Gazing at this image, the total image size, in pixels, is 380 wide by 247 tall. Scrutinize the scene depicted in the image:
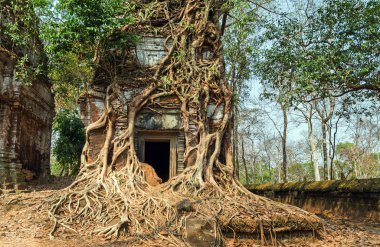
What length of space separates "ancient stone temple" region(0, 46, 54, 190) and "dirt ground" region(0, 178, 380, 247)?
1.67 m

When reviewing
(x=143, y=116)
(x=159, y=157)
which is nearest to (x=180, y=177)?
(x=143, y=116)

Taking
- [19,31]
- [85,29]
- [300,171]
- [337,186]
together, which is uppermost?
[19,31]

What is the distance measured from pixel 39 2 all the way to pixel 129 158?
4.23 m

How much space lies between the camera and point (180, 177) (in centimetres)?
666

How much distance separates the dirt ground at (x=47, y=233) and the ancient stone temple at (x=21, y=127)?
167 cm

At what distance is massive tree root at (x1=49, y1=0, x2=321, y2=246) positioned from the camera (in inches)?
211

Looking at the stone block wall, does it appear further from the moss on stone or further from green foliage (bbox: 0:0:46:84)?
green foliage (bbox: 0:0:46:84)

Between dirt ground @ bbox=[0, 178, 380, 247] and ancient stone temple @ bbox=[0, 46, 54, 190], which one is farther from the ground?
ancient stone temple @ bbox=[0, 46, 54, 190]

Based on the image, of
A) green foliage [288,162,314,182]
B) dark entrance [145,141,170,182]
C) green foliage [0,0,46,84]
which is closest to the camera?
green foliage [0,0,46,84]

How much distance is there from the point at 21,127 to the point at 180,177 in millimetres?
6151

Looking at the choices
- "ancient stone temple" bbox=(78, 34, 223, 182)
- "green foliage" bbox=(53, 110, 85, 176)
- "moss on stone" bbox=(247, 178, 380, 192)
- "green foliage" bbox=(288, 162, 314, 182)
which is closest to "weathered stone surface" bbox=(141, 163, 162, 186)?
"ancient stone temple" bbox=(78, 34, 223, 182)

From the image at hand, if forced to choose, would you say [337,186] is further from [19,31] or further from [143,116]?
[19,31]

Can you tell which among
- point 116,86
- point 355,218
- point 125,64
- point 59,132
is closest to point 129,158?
point 116,86

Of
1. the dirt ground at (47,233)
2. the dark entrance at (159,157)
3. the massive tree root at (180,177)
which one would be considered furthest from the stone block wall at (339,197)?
the dark entrance at (159,157)
